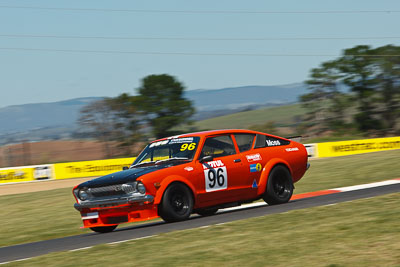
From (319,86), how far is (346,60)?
4.27 m

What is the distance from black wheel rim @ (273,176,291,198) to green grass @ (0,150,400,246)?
3.47 meters

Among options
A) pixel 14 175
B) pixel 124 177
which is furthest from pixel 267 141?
pixel 14 175

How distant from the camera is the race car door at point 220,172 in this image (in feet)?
32.1

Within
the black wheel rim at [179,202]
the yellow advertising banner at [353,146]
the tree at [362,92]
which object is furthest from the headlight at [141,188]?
the tree at [362,92]

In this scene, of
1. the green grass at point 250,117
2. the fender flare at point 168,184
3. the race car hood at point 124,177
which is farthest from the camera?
the green grass at point 250,117

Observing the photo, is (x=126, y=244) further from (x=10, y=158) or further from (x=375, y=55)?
(x=375, y=55)

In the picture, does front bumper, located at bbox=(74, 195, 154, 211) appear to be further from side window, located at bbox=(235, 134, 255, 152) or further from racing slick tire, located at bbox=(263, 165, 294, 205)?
racing slick tire, located at bbox=(263, 165, 294, 205)

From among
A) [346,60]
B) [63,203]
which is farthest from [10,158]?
[346,60]

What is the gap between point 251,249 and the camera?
20.5 feet

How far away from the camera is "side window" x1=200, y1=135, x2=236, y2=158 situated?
33.4 ft

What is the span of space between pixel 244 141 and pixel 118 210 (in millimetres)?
2765

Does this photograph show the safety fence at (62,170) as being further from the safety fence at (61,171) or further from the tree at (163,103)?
the tree at (163,103)

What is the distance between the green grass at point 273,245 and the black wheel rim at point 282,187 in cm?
217

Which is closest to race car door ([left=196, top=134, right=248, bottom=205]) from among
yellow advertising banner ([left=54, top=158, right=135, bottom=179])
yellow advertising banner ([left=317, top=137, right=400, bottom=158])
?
yellow advertising banner ([left=54, top=158, right=135, bottom=179])
